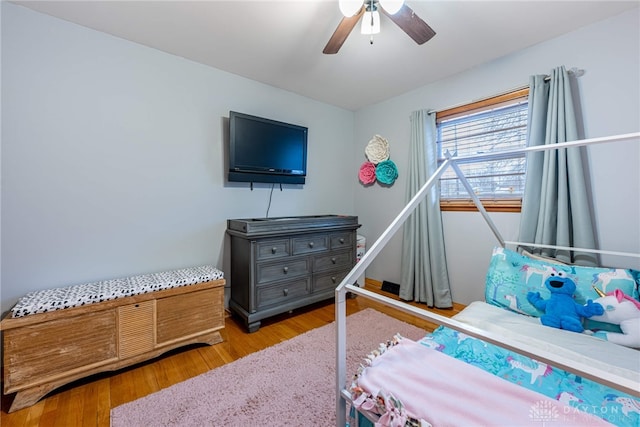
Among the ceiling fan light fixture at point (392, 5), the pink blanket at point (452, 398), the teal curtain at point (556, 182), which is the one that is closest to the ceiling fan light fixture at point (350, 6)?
the ceiling fan light fixture at point (392, 5)

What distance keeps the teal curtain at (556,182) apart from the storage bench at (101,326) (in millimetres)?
2492

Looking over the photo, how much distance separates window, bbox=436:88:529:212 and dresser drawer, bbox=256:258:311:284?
1.58 m

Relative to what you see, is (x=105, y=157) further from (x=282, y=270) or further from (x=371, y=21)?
(x=371, y=21)

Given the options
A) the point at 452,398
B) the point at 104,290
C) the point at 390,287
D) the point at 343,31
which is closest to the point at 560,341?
the point at 452,398

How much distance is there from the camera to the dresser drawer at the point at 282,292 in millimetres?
2173

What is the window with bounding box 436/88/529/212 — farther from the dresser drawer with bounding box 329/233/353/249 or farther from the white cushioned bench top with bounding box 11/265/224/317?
the white cushioned bench top with bounding box 11/265/224/317

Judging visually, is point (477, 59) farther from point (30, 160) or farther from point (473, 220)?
point (30, 160)

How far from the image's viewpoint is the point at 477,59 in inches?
89.5

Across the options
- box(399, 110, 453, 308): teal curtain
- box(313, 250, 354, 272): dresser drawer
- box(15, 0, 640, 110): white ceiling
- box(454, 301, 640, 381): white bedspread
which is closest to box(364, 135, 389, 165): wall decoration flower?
box(399, 110, 453, 308): teal curtain

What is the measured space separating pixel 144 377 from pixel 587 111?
3508 mm

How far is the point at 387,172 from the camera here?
310cm

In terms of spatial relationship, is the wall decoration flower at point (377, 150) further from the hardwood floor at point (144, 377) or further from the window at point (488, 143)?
the hardwood floor at point (144, 377)

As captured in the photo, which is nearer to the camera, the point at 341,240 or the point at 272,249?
the point at 272,249

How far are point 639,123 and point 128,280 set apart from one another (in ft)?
11.9
